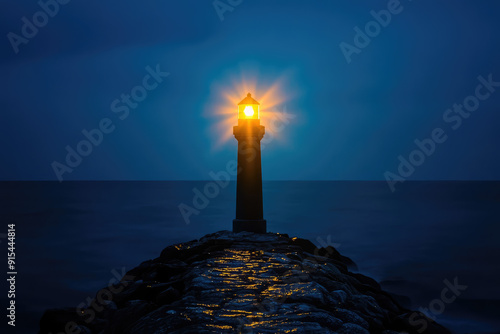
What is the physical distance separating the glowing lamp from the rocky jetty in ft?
12.9

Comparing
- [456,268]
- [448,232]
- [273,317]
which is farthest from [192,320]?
[448,232]

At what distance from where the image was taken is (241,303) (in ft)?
21.6

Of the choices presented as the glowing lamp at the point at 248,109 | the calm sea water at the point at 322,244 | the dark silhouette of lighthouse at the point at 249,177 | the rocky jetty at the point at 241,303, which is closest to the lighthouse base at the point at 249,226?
the dark silhouette of lighthouse at the point at 249,177

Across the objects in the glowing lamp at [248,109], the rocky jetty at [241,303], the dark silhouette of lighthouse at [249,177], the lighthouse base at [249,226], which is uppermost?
the glowing lamp at [248,109]

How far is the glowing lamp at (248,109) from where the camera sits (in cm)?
1311

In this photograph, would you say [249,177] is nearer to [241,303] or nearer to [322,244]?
[241,303]

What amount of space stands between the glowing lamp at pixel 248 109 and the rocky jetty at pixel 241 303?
3944mm

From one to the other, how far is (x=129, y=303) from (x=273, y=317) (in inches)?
108

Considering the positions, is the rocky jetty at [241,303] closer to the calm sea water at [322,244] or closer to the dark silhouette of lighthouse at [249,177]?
the dark silhouette of lighthouse at [249,177]

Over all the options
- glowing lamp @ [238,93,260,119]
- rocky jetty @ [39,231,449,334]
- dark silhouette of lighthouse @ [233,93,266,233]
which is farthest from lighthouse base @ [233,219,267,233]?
glowing lamp @ [238,93,260,119]

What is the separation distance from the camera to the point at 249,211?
13023 mm

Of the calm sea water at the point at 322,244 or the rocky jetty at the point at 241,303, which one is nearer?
the rocky jetty at the point at 241,303

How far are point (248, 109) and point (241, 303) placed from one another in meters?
7.34

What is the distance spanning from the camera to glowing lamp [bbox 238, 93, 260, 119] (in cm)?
1311
